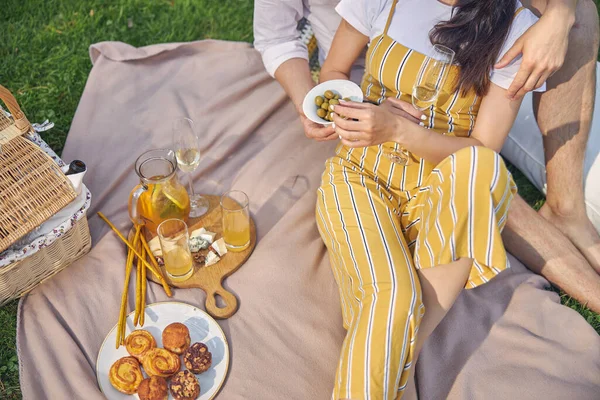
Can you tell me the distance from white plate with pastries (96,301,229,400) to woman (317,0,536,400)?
55 cm

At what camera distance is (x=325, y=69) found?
2.89m

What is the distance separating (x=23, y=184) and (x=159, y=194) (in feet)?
1.81

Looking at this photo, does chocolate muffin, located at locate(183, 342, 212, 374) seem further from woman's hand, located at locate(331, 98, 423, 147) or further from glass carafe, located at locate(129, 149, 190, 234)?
woman's hand, located at locate(331, 98, 423, 147)

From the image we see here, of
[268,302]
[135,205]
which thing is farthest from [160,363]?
[135,205]

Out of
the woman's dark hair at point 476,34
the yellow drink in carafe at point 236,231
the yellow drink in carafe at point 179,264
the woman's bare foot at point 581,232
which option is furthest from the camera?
the woman's bare foot at point 581,232

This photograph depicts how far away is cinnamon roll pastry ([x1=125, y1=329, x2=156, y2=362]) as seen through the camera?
228 centimetres

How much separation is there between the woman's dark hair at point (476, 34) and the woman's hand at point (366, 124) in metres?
0.35

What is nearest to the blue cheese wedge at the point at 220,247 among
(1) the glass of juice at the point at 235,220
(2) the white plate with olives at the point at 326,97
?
(1) the glass of juice at the point at 235,220

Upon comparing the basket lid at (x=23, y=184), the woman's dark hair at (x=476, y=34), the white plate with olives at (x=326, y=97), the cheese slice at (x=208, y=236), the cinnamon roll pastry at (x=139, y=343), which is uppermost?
the woman's dark hair at (x=476, y=34)

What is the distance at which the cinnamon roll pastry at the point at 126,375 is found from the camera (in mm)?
2191

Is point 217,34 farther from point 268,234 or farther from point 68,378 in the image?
point 68,378

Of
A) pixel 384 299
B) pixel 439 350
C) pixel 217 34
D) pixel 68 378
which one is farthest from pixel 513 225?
pixel 217 34

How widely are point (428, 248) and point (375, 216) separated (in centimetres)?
28

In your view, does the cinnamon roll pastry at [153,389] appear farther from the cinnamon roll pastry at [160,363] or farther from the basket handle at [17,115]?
the basket handle at [17,115]
